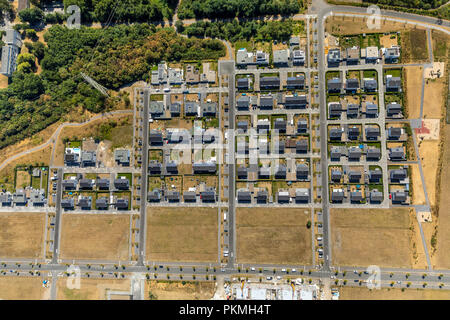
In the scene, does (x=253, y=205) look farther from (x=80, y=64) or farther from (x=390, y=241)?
(x=80, y=64)

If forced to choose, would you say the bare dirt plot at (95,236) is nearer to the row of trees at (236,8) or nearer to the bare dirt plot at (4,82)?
the bare dirt plot at (4,82)

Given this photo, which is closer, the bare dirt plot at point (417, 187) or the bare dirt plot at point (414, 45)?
the bare dirt plot at point (417, 187)

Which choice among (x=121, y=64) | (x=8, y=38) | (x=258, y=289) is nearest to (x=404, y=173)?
(x=258, y=289)

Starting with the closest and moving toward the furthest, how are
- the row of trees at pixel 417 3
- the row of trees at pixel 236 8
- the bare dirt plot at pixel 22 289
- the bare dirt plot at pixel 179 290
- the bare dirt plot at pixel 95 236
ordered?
the row of trees at pixel 417 3, the bare dirt plot at pixel 179 290, the row of trees at pixel 236 8, the bare dirt plot at pixel 95 236, the bare dirt plot at pixel 22 289

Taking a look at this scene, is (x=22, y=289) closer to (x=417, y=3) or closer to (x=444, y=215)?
(x=444, y=215)

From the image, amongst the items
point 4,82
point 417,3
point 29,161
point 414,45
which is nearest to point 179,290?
point 29,161

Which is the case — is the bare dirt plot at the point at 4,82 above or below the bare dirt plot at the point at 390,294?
above

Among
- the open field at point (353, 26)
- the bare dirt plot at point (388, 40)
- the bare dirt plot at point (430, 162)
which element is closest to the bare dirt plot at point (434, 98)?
the bare dirt plot at point (430, 162)
